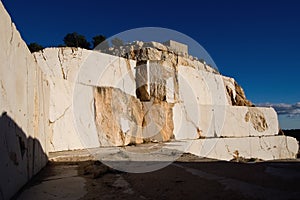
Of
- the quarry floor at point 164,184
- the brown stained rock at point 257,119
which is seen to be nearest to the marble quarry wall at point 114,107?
the brown stained rock at point 257,119

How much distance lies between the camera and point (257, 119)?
11273 mm

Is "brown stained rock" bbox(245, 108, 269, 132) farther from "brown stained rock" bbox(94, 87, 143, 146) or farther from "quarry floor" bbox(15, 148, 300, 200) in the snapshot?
"quarry floor" bbox(15, 148, 300, 200)

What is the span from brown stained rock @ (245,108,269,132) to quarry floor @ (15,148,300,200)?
8.32 meters

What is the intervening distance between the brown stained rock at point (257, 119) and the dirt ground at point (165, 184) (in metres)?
8.25

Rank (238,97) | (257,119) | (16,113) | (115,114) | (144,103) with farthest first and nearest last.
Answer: (238,97) < (257,119) < (144,103) < (115,114) < (16,113)

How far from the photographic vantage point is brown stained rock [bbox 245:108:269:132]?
1101cm

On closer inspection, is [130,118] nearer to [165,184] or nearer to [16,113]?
[165,184]

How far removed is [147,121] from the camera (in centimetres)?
787

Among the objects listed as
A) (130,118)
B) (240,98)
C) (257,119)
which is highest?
(240,98)

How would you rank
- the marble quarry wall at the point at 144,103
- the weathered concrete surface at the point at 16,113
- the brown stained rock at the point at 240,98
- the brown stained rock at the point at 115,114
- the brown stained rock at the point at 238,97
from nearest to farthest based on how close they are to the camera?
the weathered concrete surface at the point at 16,113 < the marble quarry wall at the point at 144,103 < the brown stained rock at the point at 115,114 < the brown stained rock at the point at 238,97 < the brown stained rock at the point at 240,98

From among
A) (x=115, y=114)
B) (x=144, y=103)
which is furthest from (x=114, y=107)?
(x=144, y=103)

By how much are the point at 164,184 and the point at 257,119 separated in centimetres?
970

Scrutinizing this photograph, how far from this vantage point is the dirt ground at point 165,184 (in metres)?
2.19

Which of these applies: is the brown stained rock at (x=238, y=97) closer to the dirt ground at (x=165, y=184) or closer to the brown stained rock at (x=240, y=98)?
the brown stained rock at (x=240, y=98)
